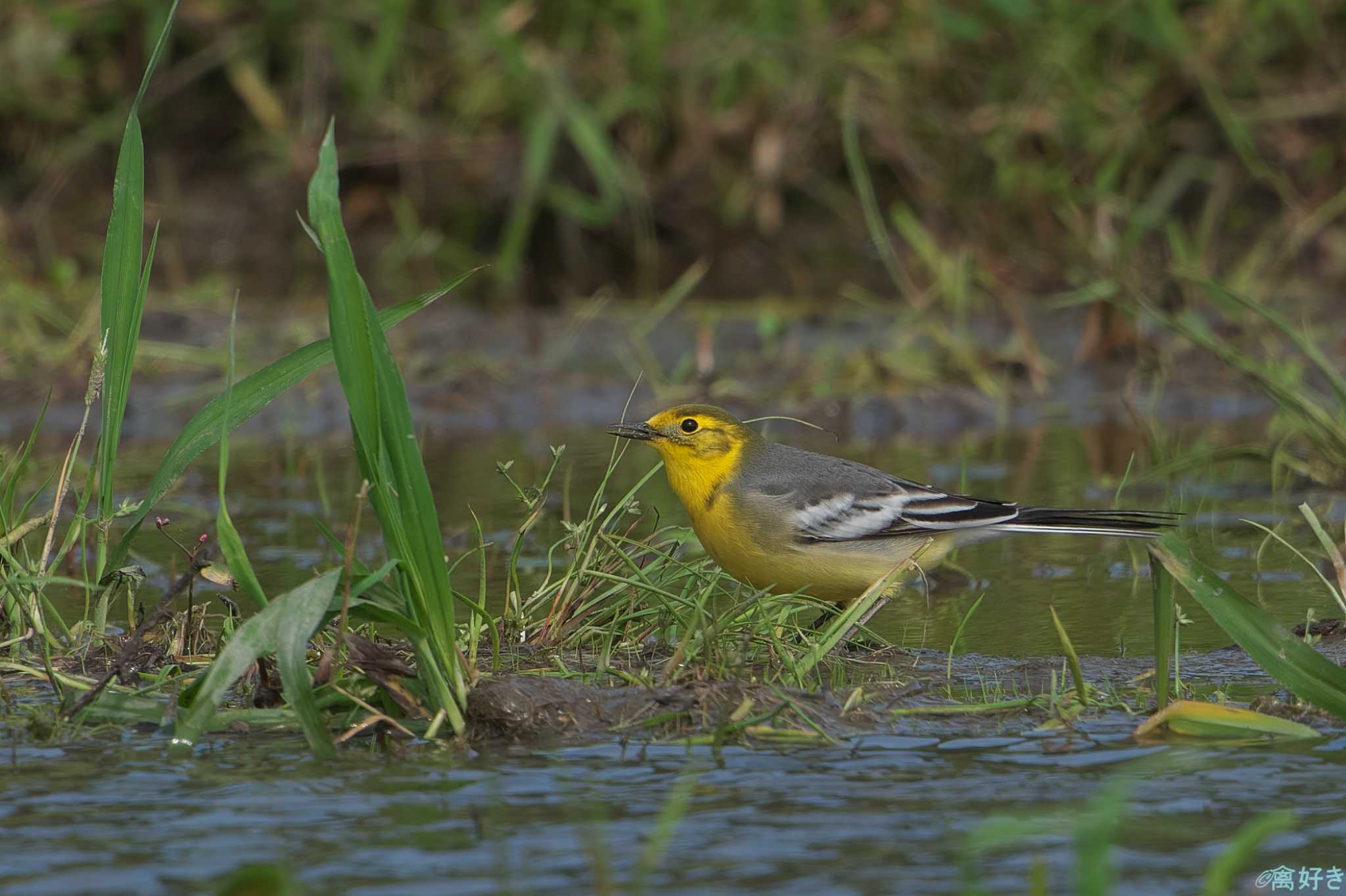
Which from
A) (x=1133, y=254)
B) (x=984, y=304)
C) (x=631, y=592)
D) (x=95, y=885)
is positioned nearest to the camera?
(x=95, y=885)

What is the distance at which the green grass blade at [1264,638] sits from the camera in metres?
4.16

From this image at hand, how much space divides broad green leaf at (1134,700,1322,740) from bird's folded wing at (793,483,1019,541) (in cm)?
168

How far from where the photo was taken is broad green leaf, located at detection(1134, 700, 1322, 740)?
13.9 ft

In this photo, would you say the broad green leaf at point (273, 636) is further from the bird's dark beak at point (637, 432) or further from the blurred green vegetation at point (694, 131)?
the blurred green vegetation at point (694, 131)

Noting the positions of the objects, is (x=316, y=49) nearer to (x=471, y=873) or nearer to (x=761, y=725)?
(x=761, y=725)

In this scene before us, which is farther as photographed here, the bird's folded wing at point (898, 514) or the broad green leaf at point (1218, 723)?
the bird's folded wing at point (898, 514)

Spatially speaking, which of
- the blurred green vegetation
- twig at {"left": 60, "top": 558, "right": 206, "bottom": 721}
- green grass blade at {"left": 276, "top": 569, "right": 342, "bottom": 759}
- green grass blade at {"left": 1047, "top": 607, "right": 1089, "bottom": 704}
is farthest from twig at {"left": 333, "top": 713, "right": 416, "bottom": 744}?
the blurred green vegetation

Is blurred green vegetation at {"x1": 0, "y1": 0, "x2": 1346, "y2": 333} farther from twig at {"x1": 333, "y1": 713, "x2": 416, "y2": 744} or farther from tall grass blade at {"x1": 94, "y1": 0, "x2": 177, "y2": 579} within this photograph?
twig at {"x1": 333, "y1": 713, "x2": 416, "y2": 744}

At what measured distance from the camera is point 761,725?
14.4 feet

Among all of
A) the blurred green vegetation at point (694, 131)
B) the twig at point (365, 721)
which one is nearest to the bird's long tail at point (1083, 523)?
the twig at point (365, 721)

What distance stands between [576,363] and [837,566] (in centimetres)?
535

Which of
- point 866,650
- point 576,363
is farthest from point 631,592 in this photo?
point 576,363

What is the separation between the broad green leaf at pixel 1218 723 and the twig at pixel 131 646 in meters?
2.32

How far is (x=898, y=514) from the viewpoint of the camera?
5949 mm
